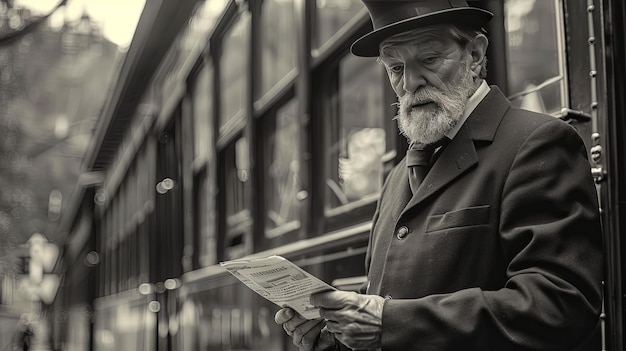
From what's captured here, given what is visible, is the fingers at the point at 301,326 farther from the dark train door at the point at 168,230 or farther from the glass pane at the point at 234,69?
the dark train door at the point at 168,230

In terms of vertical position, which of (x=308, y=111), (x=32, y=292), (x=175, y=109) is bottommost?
(x=32, y=292)

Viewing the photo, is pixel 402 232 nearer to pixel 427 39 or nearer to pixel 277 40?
pixel 427 39

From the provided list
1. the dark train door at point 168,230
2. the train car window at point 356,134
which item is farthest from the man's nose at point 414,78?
the dark train door at point 168,230

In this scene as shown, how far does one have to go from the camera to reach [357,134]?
13.2 feet

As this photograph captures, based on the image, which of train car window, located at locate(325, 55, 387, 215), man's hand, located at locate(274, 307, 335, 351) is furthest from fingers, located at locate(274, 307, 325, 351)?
train car window, located at locate(325, 55, 387, 215)

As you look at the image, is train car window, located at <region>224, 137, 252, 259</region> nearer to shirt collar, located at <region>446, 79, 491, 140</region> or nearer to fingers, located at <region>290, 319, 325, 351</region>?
fingers, located at <region>290, 319, 325, 351</region>

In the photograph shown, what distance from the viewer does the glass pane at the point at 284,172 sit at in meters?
4.77

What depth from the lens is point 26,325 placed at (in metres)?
11.7

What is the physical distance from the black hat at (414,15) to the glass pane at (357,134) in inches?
47.5

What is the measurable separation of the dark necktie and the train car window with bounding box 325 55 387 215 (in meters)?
1.24

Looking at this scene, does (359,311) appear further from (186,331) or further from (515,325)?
(186,331)

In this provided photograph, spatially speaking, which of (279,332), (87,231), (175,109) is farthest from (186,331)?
(87,231)

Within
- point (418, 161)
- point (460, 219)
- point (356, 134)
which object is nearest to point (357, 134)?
point (356, 134)

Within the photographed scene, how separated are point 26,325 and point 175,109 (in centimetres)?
486
